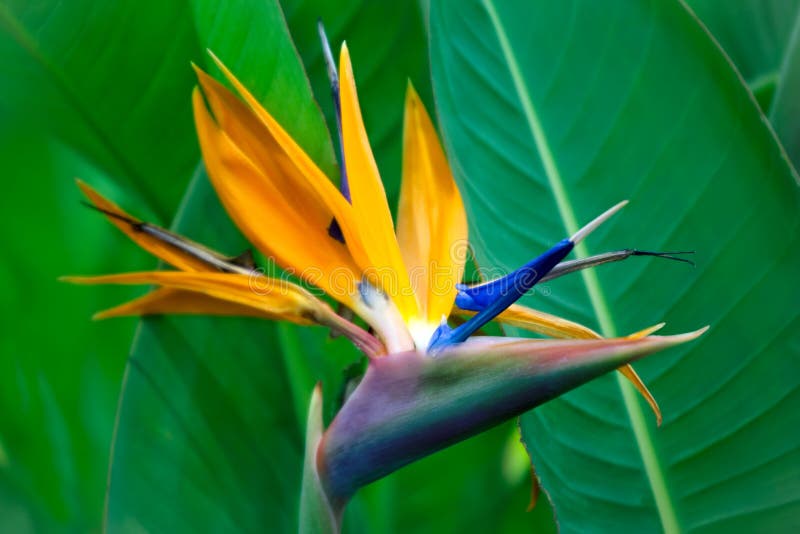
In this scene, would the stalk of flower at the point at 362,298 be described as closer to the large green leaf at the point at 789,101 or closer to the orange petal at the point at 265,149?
the orange petal at the point at 265,149

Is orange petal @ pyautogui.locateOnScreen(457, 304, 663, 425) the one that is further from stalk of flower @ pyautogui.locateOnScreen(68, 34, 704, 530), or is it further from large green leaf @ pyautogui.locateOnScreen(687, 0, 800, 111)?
large green leaf @ pyautogui.locateOnScreen(687, 0, 800, 111)

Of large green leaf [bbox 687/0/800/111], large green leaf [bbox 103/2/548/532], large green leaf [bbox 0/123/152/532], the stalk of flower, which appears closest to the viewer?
the stalk of flower

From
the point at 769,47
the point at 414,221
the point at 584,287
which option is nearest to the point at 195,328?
the point at 414,221

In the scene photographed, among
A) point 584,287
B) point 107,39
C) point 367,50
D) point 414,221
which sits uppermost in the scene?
point 107,39

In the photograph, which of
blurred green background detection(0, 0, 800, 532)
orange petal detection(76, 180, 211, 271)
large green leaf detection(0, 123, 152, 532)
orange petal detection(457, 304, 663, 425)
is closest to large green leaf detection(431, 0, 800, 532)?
blurred green background detection(0, 0, 800, 532)

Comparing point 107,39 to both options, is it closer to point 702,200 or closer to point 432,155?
point 432,155

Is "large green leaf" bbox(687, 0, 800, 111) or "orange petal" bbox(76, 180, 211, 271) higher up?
"orange petal" bbox(76, 180, 211, 271)

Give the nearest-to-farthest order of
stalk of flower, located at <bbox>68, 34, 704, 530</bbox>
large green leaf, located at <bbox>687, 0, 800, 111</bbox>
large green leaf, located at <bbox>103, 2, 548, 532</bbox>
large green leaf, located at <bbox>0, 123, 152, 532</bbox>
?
1. stalk of flower, located at <bbox>68, 34, 704, 530</bbox>
2. large green leaf, located at <bbox>103, 2, 548, 532</bbox>
3. large green leaf, located at <bbox>0, 123, 152, 532</bbox>
4. large green leaf, located at <bbox>687, 0, 800, 111</bbox>

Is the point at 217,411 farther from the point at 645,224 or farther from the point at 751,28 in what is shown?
the point at 751,28
